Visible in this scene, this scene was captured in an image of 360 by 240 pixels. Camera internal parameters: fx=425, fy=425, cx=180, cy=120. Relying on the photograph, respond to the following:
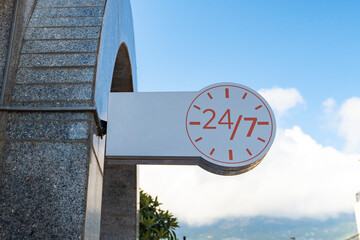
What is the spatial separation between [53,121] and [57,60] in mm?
885

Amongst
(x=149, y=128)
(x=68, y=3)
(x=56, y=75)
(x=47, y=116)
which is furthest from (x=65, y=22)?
(x=149, y=128)

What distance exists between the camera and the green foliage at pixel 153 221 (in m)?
13.2

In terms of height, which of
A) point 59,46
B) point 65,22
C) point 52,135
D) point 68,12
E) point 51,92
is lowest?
point 52,135

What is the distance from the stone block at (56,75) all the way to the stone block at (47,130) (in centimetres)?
57

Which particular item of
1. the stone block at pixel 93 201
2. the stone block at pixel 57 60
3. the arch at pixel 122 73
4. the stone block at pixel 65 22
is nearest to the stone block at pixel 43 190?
the stone block at pixel 93 201

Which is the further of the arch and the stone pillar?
the arch

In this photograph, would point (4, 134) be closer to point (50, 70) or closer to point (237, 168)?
point (50, 70)

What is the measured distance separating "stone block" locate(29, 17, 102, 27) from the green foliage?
8503mm

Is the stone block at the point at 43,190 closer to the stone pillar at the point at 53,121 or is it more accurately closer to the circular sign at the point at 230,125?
the stone pillar at the point at 53,121

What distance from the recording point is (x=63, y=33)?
18.4ft

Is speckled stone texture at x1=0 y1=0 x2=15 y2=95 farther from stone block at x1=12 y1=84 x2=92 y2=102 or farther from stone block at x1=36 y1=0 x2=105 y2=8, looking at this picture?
stone block at x1=36 y1=0 x2=105 y2=8

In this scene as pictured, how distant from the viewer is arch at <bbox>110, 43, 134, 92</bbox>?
384 inches

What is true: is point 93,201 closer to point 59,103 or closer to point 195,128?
point 59,103

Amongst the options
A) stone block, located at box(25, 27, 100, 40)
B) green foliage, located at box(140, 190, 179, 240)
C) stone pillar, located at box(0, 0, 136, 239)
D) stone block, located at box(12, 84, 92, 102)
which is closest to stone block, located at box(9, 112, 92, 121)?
stone pillar, located at box(0, 0, 136, 239)
